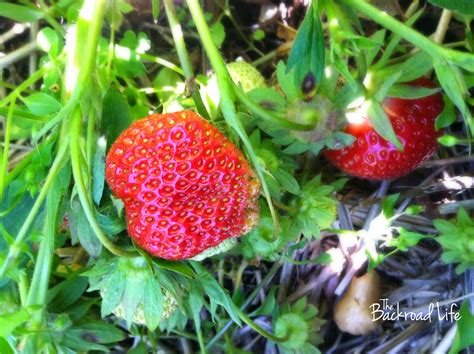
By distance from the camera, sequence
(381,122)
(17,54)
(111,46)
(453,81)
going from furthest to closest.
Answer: (17,54)
(111,46)
(381,122)
(453,81)

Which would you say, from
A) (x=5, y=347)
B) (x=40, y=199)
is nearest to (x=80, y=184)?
(x=40, y=199)

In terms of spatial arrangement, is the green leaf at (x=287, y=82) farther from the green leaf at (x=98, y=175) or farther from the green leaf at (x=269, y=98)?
the green leaf at (x=98, y=175)

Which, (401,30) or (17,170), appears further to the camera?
(17,170)

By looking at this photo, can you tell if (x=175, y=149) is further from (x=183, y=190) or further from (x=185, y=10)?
(x=185, y=10)

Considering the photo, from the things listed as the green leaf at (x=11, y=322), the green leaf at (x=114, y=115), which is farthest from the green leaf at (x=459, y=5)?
the green leaf at (x=11, y=322)

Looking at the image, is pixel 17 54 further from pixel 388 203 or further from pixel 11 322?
pixel 388 203

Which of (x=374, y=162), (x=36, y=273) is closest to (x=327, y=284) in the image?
(x=374, y=162)
